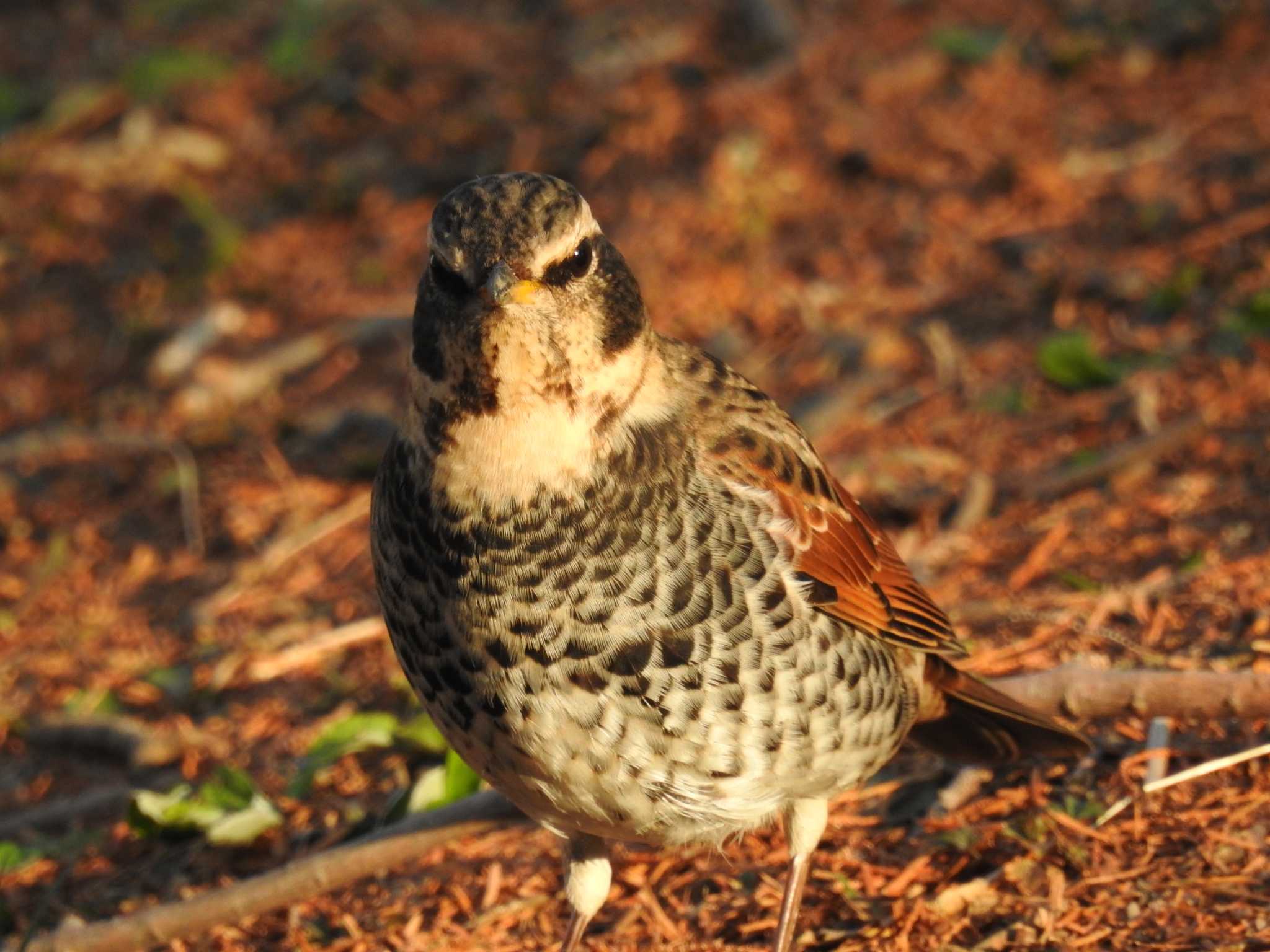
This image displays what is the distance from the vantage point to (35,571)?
6398 millimetres

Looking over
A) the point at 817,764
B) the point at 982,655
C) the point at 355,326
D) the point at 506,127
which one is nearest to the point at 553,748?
the point at 817,764

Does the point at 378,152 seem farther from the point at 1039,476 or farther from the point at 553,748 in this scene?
the point at 553,748

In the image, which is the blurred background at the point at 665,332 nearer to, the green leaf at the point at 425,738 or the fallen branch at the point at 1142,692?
the green leaf at the point at 425,738

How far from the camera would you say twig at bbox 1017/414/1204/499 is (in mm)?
5379

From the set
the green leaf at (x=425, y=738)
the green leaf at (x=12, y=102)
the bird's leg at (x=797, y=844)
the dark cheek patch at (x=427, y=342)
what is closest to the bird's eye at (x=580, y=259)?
the dark cheek patch at (x=427, y=342)

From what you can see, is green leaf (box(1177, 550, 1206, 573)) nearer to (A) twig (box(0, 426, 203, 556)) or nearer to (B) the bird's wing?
(B) the bird's wing

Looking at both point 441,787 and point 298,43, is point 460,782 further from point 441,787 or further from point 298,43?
point 298,43

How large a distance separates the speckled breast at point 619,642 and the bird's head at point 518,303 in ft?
0.62

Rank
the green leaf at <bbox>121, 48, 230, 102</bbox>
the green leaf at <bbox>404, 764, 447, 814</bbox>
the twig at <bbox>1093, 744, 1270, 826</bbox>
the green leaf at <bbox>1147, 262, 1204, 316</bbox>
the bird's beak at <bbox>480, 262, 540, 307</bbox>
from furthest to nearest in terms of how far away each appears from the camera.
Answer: the green leaf at <bbox>121, 48, 230, 102</bbox> < the green leaf at <bbox>1147, 262, 1204, 316</bbox> < the green leaf at <bbox>404, 764, 447, 814</bbox> < the twig at <bbox>1093, 744, 1270, 826</bbox> < the bird's beak at <bbox>480, 262, 540, 307</bbox>

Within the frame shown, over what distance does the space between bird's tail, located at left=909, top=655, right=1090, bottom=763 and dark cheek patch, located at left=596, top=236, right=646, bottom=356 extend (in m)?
1.22

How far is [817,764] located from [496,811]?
1027 mm

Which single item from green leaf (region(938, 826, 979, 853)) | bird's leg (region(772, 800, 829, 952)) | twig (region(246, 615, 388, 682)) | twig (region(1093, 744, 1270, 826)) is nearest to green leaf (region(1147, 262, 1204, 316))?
twig (region(1093, 744, 1270, 826))

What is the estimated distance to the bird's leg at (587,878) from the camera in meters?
3.71

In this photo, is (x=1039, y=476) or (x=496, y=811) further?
(x=1039, y=476)
